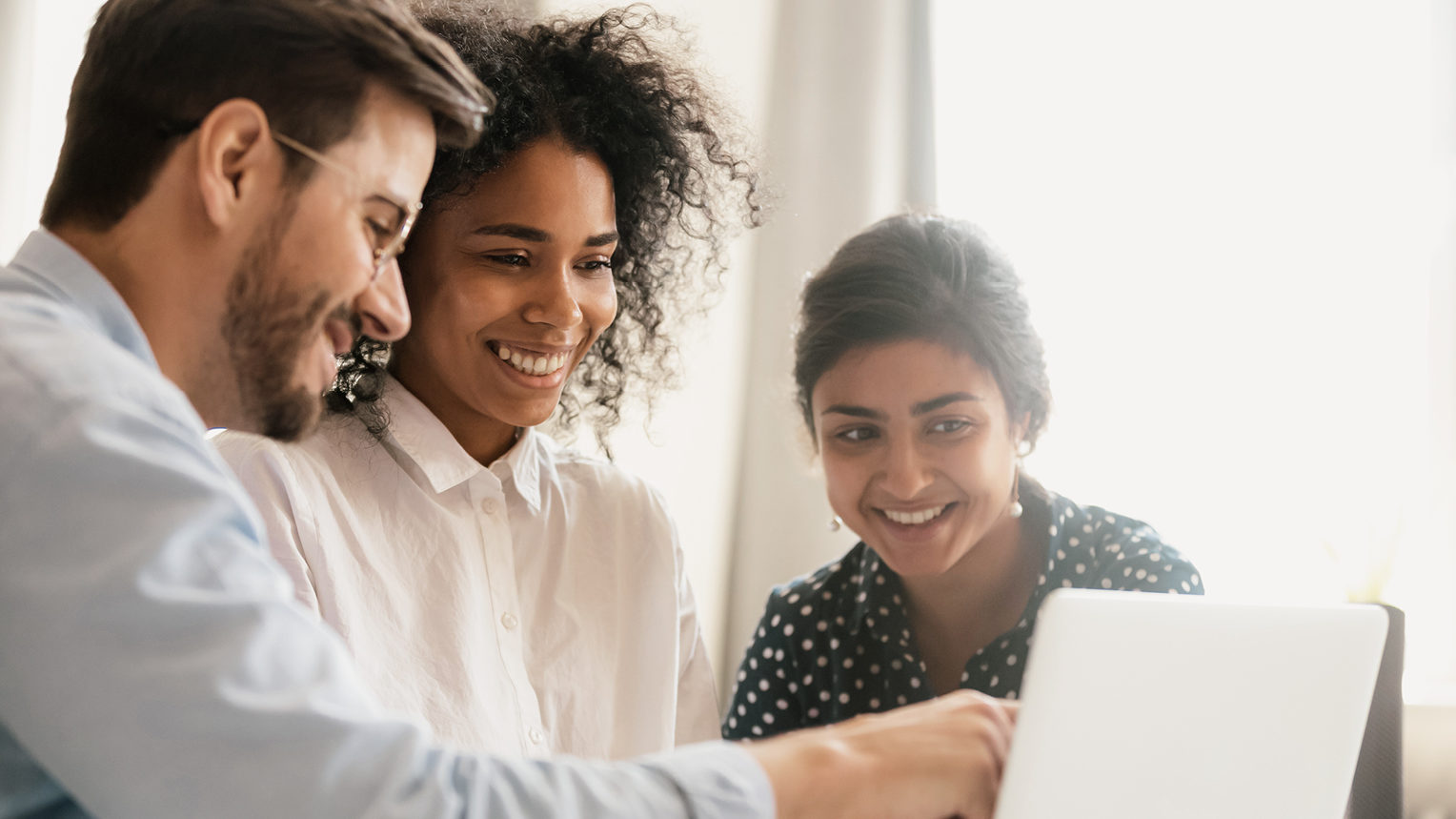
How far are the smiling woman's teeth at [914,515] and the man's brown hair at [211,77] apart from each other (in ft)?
3.31

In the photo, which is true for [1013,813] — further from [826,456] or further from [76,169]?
[826,456]

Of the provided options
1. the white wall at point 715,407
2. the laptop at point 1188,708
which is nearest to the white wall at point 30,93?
the white wall at point 715,407

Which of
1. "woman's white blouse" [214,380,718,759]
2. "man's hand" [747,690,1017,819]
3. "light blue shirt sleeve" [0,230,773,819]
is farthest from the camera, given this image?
"woman's white blouse" [214,380,718,759]

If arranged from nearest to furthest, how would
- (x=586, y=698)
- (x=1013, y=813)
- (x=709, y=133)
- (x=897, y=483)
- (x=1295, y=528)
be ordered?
(x=1013, y=813)
(x=586, y=698)
(x=897, y=483)
(x=709, y=133)
(x=1295, y=528)

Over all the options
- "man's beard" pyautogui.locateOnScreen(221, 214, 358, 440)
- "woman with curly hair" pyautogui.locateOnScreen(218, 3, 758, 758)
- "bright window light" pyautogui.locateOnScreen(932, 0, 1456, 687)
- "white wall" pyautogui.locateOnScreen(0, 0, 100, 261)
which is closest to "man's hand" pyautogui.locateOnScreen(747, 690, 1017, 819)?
"man's beard" pyautogui.locateOnScreen(221, 214, 358, 440)

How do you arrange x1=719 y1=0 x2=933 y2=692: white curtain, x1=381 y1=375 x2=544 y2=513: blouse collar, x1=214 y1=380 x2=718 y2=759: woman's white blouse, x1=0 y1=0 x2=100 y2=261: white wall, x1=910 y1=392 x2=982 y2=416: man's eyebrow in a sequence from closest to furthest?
x1=214 y1=380 x2=718 y2=759: woman's white blouse → x1=381 y1=375 x2=544 y2=513: blouse collar → x1=910 y1=392 x2=982 y2=416: man's eyebrow → x1=0 y1=0 x2=100 y2=261: white wall → x1=719 y1=0 x2=933 y2=692: white curtain

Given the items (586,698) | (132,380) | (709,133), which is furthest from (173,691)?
(709,133)

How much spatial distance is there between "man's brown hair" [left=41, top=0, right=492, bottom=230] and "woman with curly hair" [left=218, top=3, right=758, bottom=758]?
0.47m

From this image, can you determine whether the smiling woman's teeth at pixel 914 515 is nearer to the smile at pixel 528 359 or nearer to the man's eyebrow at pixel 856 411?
the man's eyebrow at pixel 856 411

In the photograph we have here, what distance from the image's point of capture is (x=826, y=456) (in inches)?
70.0

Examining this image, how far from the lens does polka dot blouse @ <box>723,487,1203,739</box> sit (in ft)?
5.60

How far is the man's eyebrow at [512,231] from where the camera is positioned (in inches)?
56.9

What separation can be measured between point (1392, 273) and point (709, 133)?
1.65 metres

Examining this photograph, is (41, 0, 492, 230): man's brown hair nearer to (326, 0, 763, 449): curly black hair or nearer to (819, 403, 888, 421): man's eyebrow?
(326, 0, 763, 449): curly black hair
